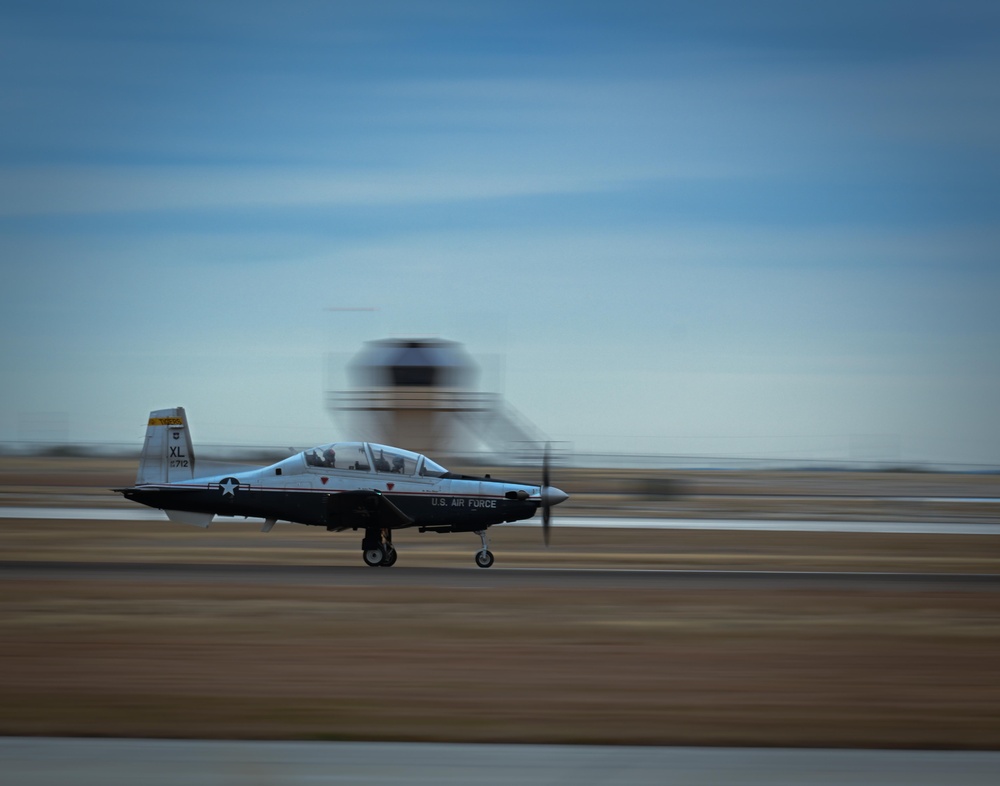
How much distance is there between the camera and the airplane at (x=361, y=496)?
20.2 metres

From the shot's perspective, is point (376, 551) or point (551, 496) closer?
point (376, 551)

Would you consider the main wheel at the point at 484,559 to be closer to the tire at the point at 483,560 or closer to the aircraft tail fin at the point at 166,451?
the tire at the point at 483,560

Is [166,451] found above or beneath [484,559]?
above

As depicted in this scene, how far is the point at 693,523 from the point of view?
3419cm

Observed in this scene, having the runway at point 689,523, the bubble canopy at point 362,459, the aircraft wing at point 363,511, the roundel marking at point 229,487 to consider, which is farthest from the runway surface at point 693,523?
the aircraft wing at point 363,511

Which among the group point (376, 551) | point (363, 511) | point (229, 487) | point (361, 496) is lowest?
point (376, 551)

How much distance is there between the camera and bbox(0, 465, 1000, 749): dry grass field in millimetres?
8766

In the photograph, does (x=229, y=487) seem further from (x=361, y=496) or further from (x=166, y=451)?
(x=361, y=496)

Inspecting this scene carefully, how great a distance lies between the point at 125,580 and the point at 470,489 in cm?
637

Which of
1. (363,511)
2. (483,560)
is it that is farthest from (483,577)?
(363,511)

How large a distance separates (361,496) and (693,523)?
16.7 m

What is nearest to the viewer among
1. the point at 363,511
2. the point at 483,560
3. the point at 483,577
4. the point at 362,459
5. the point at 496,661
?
the point at 496,661

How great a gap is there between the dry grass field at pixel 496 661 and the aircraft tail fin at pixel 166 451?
1668 mm

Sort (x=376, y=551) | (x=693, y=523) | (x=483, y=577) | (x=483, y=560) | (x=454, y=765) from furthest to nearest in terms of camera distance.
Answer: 1. (x=693, y=523)
2. (x=376, y=551)
3. (x=483, y=560)
4. (x=483, y=577)
5. (x=454, y=765)
